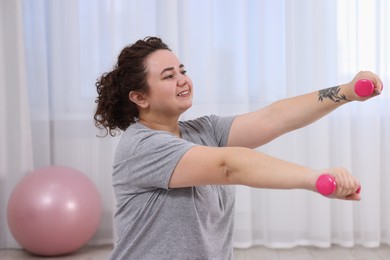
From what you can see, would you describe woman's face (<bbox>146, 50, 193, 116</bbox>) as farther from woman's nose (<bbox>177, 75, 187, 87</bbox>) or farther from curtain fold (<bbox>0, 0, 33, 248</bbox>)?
curtain fold (<bbox>0, 0, 33, 248</bbox>)

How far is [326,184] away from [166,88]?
2.33ft

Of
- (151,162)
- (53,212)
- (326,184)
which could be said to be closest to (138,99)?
(151,162)

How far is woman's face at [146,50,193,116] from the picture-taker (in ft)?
5.53

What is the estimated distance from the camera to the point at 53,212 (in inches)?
119

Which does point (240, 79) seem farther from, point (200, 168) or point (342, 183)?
point (342, 183)

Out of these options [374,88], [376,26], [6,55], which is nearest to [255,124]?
[374,88]

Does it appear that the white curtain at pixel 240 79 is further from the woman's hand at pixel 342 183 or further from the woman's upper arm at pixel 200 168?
the woman's hand at pixel 342 183

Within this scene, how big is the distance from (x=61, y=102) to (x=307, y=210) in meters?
1.65

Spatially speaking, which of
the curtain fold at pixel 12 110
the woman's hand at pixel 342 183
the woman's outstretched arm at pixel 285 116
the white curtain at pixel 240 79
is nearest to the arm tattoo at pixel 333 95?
the woman's outstretched arm at pixel 285 116

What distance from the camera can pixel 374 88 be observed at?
1.62 meters

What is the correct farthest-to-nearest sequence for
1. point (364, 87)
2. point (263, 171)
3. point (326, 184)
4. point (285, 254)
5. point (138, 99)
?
point (285, 254) → point (138, 99) → point (364, 87) → point (263, 171) → point (326, 184)

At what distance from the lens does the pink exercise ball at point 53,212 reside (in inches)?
120

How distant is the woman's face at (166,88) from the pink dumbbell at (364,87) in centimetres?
49

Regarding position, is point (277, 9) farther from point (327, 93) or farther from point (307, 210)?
point (327, 93)
